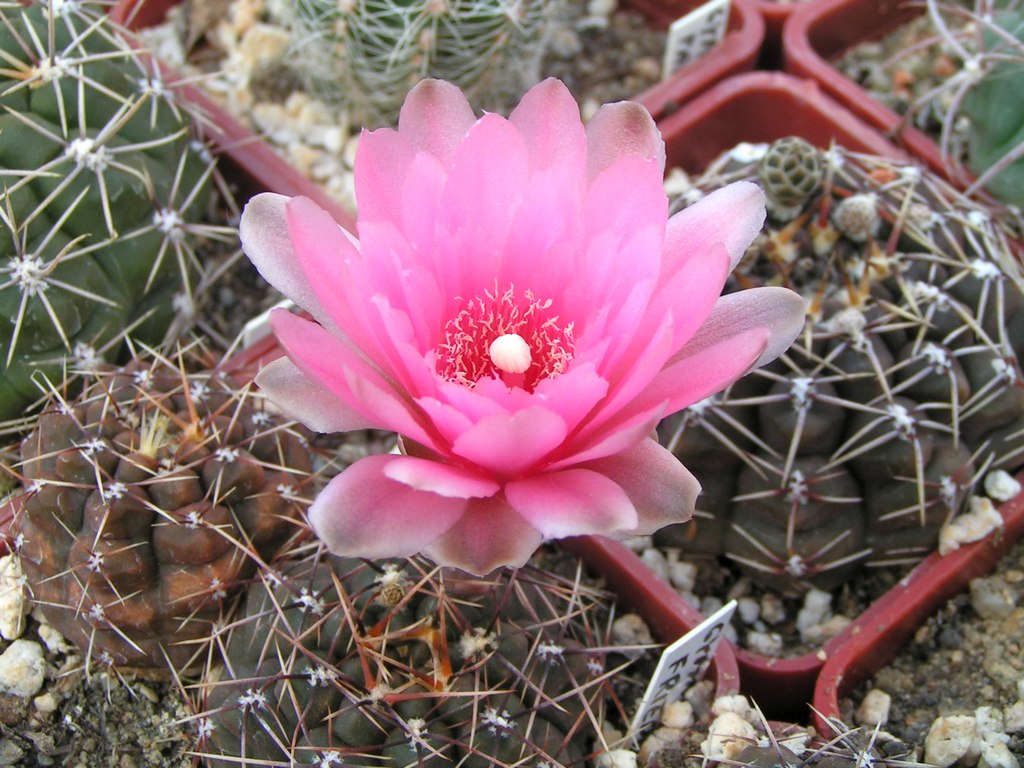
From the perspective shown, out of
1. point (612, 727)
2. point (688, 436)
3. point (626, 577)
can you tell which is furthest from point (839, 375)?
point (612, 727)

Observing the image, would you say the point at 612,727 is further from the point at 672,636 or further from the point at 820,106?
Result: the point at 820,106

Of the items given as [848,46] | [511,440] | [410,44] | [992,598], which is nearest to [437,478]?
[511,440]

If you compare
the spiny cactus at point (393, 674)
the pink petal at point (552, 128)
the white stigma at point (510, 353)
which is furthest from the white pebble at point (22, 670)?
the pink petal at point (552, 128)

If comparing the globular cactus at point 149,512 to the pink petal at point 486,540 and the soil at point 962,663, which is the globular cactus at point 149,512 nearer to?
the pink petal at point 486,540

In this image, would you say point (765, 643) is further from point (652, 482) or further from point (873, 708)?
point (652, 482)

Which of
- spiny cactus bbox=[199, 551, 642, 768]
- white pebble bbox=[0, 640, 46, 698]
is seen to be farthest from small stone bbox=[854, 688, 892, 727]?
white pebble bbox=[0, 640, 46, 698]
